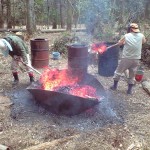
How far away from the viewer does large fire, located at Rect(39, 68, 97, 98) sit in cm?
620

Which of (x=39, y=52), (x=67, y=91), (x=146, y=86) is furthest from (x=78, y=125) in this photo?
(x=39, y=52)

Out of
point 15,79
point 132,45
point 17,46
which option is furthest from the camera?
point 15,79

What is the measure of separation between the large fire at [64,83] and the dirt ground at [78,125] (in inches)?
19.8

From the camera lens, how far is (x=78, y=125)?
560 centimetres

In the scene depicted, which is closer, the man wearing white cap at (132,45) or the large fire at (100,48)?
the man wearing white cap at (132,45)

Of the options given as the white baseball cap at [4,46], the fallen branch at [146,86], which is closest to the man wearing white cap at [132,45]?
the fallen branch at [146,86]

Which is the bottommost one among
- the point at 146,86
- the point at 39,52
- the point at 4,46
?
the point at 146,86

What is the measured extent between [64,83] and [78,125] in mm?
1389

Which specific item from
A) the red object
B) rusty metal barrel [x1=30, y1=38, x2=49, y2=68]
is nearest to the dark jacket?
rusty metal barrel [x1=30, y1=38, x2=49, y2=68]

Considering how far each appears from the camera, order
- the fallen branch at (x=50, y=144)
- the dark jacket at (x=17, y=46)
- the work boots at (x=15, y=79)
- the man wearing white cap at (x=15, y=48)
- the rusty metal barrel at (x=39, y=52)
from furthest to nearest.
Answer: the rusty metal barrel at (x=39, y=52) → the work boots at (x=15, y=79) → the dark jacket at (x=17, y=46) → the man wearing white cap at (x=15, y=48) → the fallen branch at (x=50, y=144)

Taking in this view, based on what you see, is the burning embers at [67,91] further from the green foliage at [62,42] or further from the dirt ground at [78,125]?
the green foliage at [62,42]

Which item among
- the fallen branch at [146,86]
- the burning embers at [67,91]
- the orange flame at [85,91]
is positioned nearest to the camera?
the burning embers at [67,91]

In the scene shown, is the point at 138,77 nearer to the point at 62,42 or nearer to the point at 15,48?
the point at 15,48

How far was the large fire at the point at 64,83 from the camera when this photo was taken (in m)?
6.20
